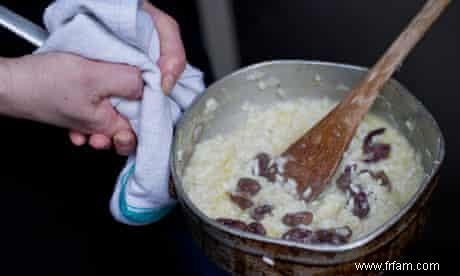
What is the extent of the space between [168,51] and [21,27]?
25 centimetres

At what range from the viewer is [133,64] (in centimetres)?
98

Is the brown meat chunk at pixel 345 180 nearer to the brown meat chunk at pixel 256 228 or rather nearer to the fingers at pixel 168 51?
the brown meat chunk at pixel 256 228

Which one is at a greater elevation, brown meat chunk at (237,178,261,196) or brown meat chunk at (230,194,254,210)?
brown meat chunk at (237,178,261,196)

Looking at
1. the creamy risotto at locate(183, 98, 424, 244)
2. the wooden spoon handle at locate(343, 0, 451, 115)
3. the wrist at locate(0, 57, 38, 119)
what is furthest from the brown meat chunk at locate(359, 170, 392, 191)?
the wrist at locate(0, 57, 38, 119)

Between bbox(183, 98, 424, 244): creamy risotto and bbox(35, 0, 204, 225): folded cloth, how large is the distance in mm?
93

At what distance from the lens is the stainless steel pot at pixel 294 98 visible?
798 mm

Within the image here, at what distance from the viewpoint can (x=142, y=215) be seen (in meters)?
1.06

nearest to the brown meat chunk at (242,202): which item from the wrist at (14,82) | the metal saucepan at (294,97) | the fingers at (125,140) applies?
the metal saucepan at (294,97)

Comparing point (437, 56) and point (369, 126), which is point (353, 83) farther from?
point (437, 56)

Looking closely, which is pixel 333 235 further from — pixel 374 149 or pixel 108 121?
pixel 108 121

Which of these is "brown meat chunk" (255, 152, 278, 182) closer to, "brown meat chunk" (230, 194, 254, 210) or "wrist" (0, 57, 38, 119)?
"brown meat chunk" (230, 194, 254, 210)

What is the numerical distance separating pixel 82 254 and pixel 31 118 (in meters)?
0.30

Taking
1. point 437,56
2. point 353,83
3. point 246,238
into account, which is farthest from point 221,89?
point 437,56

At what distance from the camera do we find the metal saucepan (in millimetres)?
799
